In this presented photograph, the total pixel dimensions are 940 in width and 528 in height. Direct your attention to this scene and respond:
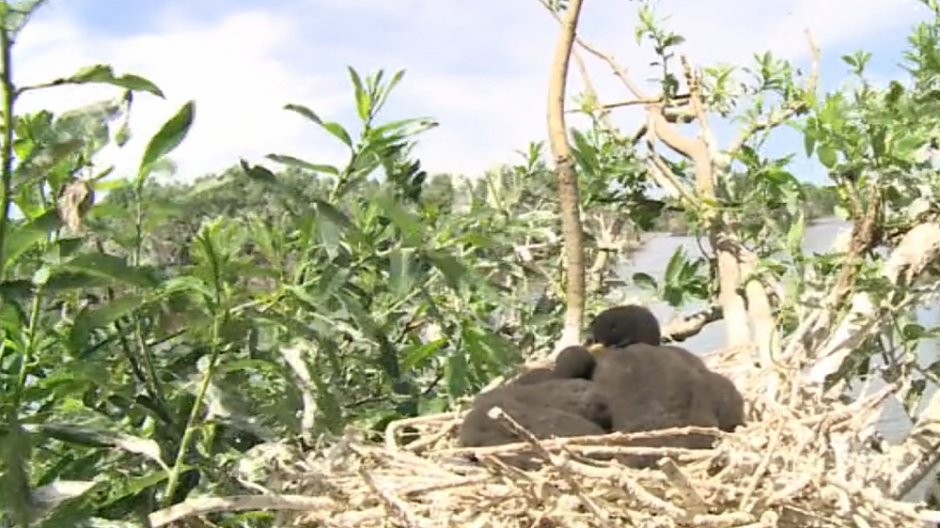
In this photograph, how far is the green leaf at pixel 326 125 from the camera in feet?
4.66

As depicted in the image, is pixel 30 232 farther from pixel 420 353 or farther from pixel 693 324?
pixel 693 324

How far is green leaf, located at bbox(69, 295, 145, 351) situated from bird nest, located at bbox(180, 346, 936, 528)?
0.62 ft

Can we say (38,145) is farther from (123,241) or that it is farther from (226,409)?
(226,409)

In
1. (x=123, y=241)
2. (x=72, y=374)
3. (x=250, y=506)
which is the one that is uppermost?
(x=123, y=241)

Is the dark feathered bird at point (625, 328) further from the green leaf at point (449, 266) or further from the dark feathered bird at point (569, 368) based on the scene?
the green leaf at point (449, 266)

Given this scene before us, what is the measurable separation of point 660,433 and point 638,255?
1.68 metres

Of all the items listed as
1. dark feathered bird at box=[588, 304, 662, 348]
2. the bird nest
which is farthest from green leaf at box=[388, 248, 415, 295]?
dark feathered bird at box=[588, 304, 662, 348]

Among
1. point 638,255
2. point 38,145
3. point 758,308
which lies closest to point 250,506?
point 38,145

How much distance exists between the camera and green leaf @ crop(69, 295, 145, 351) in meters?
1.24

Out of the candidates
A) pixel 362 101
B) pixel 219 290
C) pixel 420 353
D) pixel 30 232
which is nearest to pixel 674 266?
pixel 420 353

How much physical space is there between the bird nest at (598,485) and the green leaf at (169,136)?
1.10 ft

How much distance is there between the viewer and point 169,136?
4.08ft

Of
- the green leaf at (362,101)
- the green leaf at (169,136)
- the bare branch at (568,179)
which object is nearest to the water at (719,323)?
the bare branch at (568,179)

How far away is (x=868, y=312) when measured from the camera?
1920 mm
